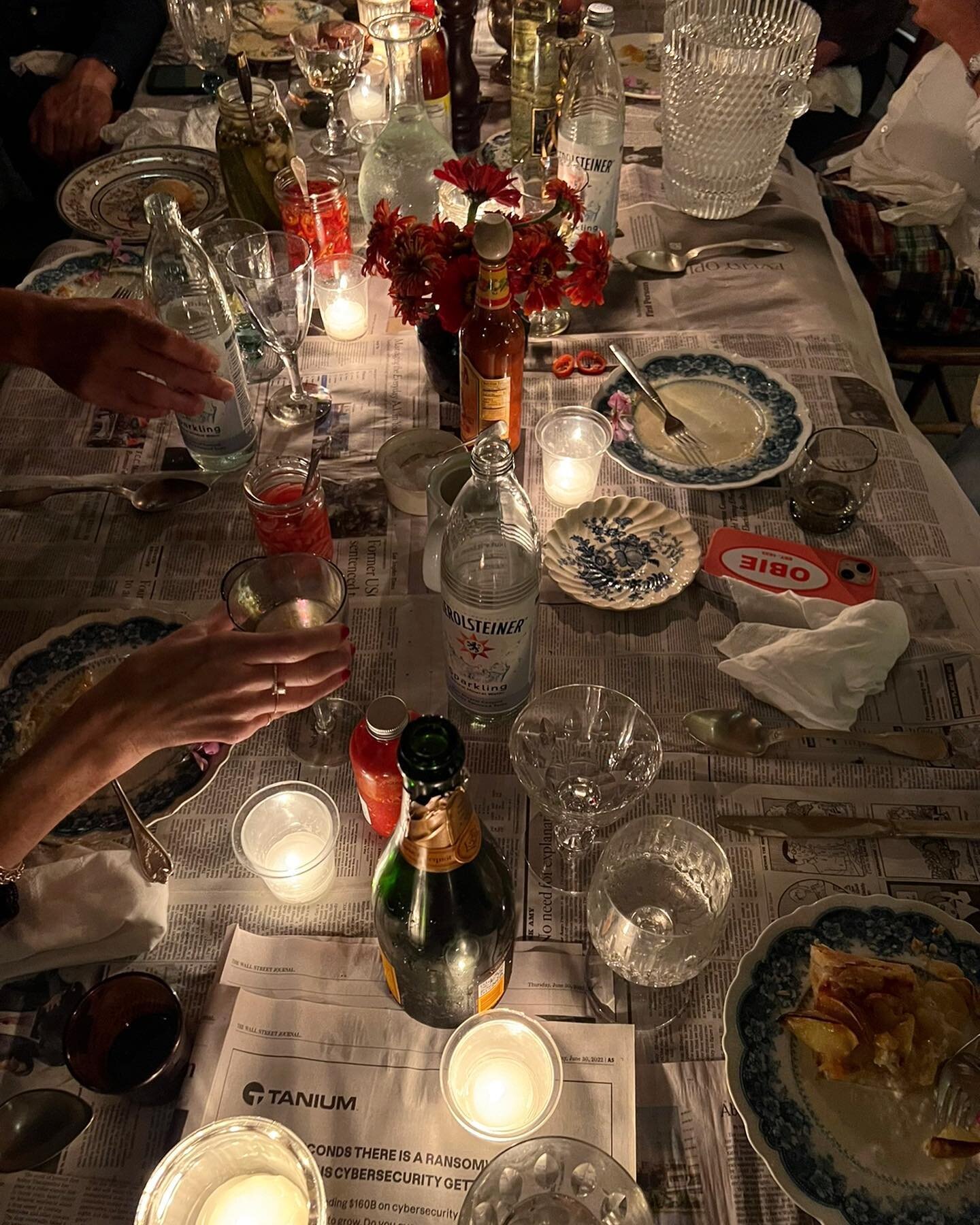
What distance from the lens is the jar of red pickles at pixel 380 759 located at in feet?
2.19

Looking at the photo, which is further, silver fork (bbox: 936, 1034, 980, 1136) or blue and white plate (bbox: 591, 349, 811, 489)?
blue and white plate (bbox: 591, 349, 811, 489)

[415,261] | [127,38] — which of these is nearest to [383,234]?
[415,261]

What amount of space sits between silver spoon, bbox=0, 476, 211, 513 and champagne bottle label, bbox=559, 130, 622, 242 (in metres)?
0.61

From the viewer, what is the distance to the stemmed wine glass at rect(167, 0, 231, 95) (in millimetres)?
1285

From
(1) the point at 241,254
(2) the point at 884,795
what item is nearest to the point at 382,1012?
(2) the point at 884,795

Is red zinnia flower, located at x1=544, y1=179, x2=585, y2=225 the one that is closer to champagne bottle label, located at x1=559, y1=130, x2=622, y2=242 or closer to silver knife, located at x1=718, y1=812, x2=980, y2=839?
champagne bottle label, located at x1=559, y1=130, x2=622, y2=242

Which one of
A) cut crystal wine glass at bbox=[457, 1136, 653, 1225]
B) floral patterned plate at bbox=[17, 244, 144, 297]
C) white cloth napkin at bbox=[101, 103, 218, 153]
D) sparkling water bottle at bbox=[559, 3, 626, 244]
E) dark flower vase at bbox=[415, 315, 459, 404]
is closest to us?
cut crystal wine glass at bbox=[457, 1136, 653, 1225]

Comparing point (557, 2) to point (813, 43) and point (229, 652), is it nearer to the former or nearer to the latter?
point (813, 43)

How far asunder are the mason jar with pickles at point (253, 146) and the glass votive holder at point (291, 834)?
2.86ft

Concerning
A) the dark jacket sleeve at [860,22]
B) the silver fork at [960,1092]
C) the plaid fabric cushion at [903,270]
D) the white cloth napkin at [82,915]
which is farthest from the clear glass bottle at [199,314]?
the dark jacket sleeve at [860,22]

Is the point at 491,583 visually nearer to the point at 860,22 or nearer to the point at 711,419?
the point at 711,419

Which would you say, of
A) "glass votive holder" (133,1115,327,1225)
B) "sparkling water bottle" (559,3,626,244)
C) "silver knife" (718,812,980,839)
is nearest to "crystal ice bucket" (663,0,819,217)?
"sparkling water bottle" (559,3,626,244)

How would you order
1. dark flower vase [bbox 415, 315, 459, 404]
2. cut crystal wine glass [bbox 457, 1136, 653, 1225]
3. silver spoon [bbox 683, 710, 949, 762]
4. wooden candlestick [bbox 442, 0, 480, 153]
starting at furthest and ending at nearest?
1. wooden candlestick [bbox 442, 0, 480, 153]
2. dark flower vase [bbox 415, 315, 459, 404]
3. silver spoon [bbox 683, 710, 949, 762]
4. cut crystal wine glass [bbox 457, 1136, 653, 1225]

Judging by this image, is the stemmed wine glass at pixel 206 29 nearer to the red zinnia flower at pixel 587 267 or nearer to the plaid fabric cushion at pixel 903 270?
the red zinnia flower at pixel 587 267
